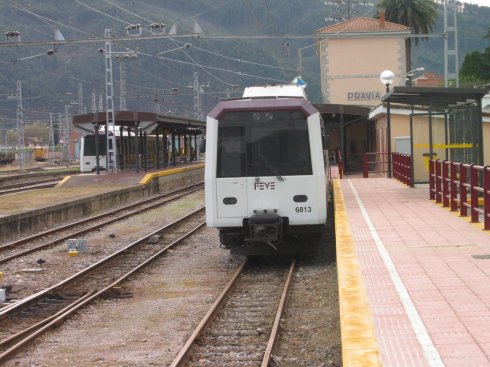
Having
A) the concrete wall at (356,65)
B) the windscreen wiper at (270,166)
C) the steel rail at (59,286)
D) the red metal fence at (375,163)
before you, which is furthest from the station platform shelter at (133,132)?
the windscreen wiper at (270,166)

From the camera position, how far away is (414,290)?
7.89 m

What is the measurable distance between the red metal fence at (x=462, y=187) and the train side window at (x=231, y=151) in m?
3.85

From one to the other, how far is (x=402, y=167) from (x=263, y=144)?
39.1 feet

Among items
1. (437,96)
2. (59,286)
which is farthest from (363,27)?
(59,286)

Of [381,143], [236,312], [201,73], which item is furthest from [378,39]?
[201,73]

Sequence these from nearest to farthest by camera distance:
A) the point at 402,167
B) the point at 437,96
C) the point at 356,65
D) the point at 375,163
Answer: the point at 437,96
the point at 402,167
the point at 375,163
the point at 356,65

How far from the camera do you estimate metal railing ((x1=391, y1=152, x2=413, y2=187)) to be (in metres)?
22.9

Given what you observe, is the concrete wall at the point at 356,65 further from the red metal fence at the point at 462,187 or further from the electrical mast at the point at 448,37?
the red metal fence at the point at 462,187

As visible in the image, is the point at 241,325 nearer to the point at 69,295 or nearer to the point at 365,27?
the point at 69,295

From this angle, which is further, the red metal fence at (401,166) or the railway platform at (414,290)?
the red metal fence at (401,166)

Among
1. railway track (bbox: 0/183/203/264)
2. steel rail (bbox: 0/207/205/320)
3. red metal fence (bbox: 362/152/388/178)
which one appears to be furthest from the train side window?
red metal fence (bbox: 362/152/388/178)

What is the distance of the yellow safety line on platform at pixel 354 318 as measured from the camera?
→ 222 inches

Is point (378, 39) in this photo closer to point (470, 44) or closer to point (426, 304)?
point (426, 304)

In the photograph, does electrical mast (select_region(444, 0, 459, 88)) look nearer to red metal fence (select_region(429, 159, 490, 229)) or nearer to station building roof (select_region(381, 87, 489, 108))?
station building roof (select_region(381, 87, 489, 108))
